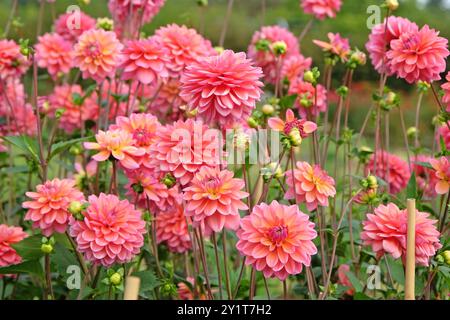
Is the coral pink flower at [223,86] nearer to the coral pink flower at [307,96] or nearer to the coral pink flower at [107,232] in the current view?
the coral pink flower at [107,232]

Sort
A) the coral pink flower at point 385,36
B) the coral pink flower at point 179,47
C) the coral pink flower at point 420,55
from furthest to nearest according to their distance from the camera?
the coral pink flower at point 179,47 < the coral pink flower at point 385,36 < the coral pink flower at point 420,55

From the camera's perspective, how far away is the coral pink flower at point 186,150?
4.24 ft

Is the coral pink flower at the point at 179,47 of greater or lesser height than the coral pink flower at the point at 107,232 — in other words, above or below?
above

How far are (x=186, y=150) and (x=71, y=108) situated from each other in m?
0.99

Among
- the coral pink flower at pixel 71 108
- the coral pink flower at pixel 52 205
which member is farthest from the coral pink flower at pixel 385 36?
the coral pink flower at pixel 71 108

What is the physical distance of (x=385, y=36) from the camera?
5.32 ft

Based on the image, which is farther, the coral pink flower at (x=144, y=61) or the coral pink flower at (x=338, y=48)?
the coral pink flower at (x=338, y=48)

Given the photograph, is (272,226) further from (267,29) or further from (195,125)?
(267,29)

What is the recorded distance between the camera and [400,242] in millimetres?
1331

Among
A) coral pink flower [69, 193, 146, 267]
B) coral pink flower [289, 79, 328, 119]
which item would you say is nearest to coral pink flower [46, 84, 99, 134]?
coral pink flower [289, 79, 328, 119]

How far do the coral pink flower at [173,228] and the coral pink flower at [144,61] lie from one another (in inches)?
13.1

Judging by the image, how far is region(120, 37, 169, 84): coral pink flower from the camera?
174 centimetres

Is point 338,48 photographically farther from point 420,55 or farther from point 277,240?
point 277,240

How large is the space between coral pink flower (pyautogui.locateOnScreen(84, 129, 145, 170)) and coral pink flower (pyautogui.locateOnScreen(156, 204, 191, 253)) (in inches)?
15.8
